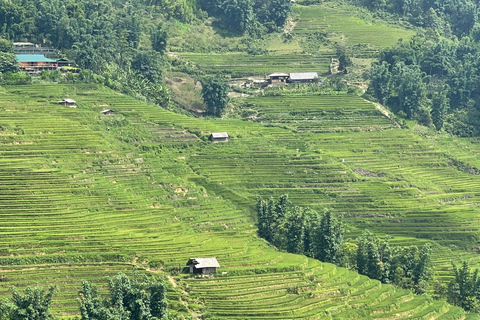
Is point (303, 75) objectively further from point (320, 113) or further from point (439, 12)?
point (439, 12)

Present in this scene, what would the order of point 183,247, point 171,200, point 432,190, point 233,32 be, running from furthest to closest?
point 233,32 → point 432,190 → point 171,200 → point 183,247

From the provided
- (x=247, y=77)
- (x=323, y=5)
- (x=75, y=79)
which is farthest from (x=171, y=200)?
(x=323, y=5)

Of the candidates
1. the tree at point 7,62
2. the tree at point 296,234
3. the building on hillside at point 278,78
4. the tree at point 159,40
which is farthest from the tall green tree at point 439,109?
the tree at point 7,62

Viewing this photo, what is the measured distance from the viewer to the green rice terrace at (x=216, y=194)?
163 feet

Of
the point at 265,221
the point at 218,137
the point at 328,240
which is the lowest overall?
the point at 328,240

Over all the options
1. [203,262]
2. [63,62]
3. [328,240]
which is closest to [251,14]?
[63,62]

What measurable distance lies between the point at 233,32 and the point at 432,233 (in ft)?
118

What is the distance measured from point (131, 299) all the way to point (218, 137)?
27496mm

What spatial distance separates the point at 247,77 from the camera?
8638 cm

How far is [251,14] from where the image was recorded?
93.9m

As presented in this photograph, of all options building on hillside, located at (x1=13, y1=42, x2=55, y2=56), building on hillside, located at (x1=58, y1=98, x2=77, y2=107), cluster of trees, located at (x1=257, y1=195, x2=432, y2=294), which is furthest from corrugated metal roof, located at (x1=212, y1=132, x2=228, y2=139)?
building on hillside, located at (x1=13, y1=42, x2=55, y2=56)

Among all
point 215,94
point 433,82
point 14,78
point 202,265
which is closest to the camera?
point 202,265

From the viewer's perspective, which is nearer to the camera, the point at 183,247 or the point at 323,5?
the point at 183,247

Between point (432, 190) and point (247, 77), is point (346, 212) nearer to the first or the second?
point (432, 190)
